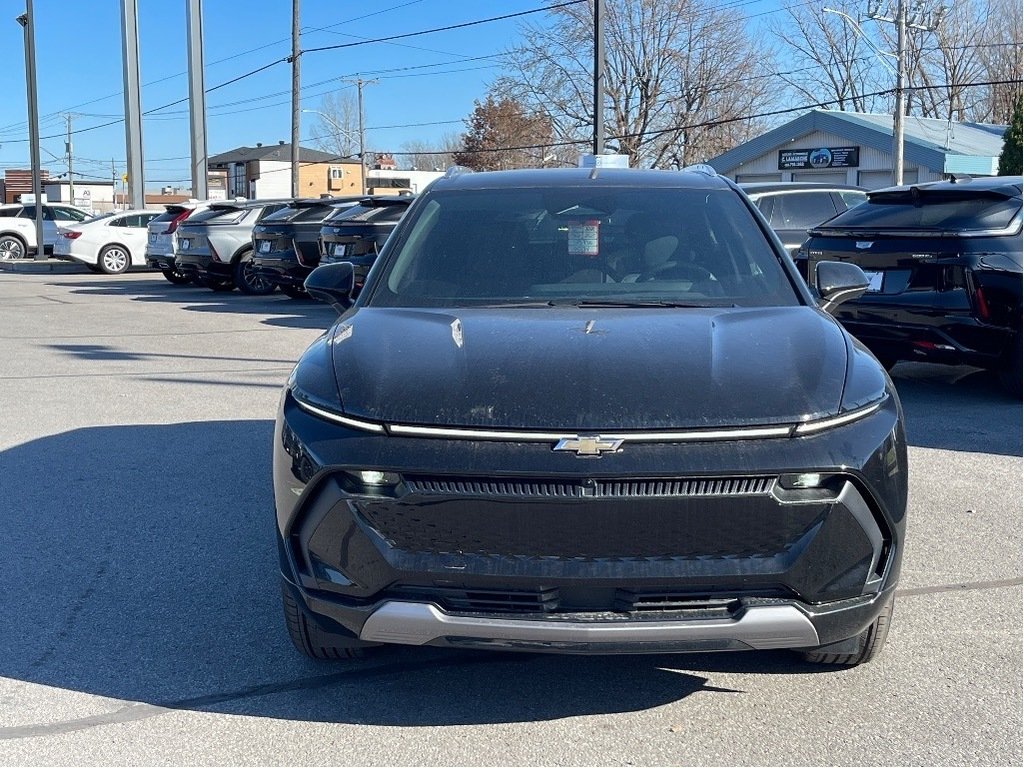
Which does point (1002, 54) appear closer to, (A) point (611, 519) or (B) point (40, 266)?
(B) point (40, 266)

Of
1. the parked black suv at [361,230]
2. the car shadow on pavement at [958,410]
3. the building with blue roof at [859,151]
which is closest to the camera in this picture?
the car shadow on pavement at [958,410]

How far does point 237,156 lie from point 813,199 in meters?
93.6

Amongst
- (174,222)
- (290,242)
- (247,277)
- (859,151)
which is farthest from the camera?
(859,151)

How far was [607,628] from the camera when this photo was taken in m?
2.94

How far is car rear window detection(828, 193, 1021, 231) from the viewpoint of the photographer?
812 centimetres

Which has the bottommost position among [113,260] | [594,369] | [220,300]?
[220,300]

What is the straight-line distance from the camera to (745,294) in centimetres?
418

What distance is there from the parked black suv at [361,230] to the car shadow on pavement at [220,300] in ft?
2.74

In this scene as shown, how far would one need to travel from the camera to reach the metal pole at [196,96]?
34125 millimetres

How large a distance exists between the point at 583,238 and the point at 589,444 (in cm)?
178

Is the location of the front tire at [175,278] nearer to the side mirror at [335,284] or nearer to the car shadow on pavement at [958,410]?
the car shadow on pavement at [958,410]

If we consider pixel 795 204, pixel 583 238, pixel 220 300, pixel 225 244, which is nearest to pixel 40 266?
pixel 225 244

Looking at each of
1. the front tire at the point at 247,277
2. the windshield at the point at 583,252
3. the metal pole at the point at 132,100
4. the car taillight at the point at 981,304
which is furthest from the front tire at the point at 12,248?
the windshield at the point at 583,252

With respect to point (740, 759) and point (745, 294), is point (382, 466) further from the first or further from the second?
point (745, 294)
